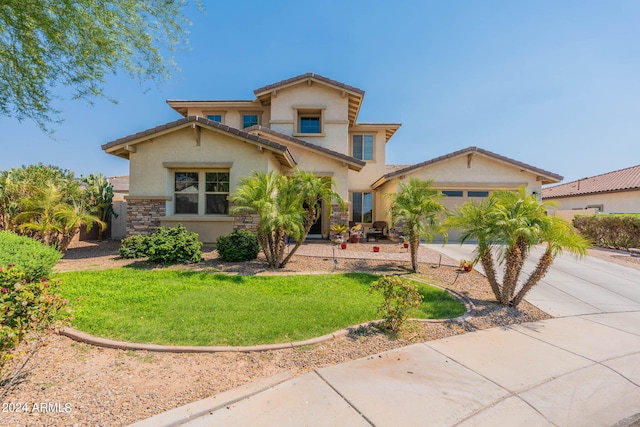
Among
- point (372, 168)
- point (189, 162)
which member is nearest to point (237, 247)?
point (189, 162)

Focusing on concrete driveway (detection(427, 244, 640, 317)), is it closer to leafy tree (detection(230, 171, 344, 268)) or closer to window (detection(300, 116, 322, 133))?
leafy tree (detection(230, 171, 344, 268))

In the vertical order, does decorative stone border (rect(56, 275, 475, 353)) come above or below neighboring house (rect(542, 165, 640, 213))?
below

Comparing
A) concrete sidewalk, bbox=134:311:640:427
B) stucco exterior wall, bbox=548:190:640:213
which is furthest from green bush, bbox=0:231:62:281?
stucco exterior wall, bbox=548:190:640:213

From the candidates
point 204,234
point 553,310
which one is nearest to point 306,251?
point 204,234

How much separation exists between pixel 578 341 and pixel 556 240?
1.93 m

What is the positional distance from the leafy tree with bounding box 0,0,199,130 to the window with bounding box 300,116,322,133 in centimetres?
937

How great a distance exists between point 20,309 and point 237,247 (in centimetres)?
625

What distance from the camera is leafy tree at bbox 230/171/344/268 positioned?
8281 millimetres

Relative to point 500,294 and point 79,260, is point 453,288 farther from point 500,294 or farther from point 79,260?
point 79,260

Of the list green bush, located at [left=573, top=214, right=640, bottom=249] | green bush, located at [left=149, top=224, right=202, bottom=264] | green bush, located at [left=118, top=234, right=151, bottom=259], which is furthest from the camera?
green bush, located at [left=573, top=214, right=640, bottom=249]

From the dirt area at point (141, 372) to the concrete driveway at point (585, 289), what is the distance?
5.58 ft

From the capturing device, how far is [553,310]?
6.02 meters

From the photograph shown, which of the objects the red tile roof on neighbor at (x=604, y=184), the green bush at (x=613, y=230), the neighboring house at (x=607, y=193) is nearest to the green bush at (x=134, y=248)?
the green bush at (x=613, y=230)

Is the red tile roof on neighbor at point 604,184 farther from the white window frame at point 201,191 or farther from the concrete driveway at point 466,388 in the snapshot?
the white window frame at point 201,191
